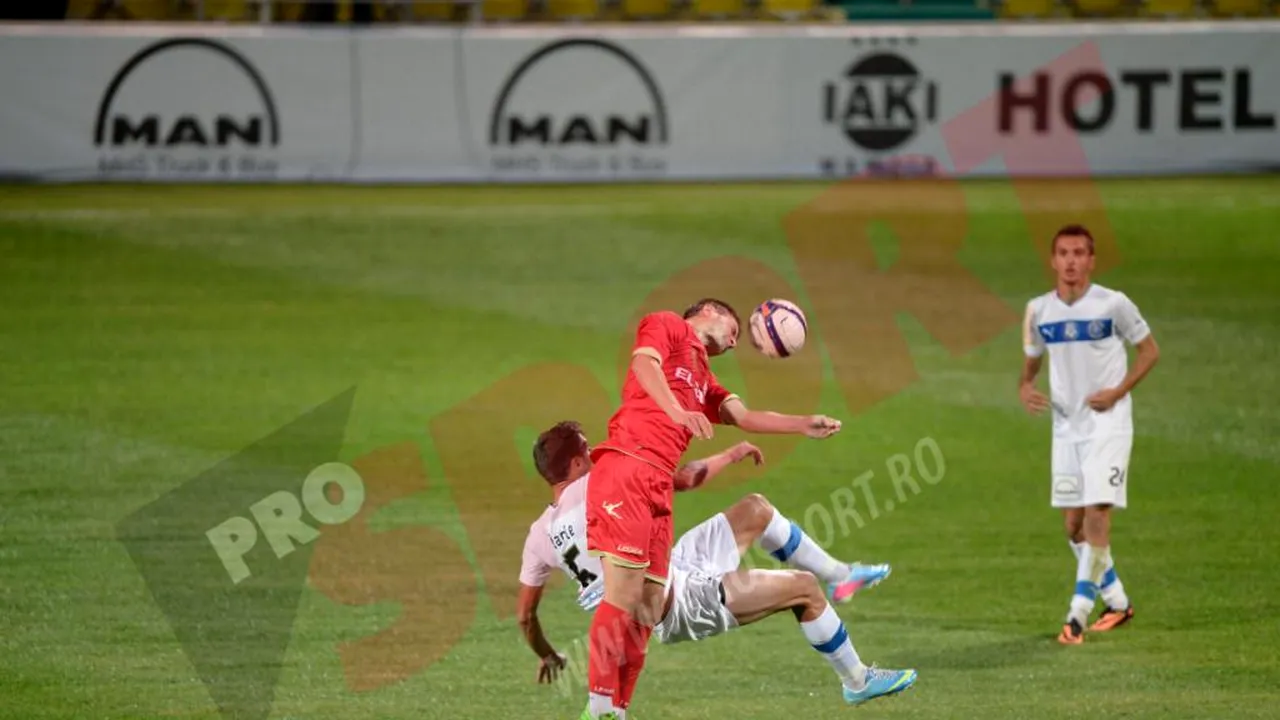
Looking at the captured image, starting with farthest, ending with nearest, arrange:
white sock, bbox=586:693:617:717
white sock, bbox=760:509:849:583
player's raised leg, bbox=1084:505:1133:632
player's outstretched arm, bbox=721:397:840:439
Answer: player's raised leg, bbox=1084:505:1133:632 < white sock, bbox=760:509:849:583 < player's outstretched arm, bbox=721:397:840:439 < white sock, bbox=586:693:617:717

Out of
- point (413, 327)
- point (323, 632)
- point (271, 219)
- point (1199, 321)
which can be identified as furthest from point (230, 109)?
point (323, 632)

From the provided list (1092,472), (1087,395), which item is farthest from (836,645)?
(1087,395)

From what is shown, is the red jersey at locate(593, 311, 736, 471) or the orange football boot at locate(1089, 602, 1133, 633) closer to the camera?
the red jersey at locate(593, 311, 736, 471)

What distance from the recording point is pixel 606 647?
309 inches

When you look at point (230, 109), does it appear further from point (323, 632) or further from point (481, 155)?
point (323, 632)

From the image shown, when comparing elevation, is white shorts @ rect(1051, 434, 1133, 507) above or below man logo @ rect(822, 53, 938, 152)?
below

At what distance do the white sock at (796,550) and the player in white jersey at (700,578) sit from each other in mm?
168

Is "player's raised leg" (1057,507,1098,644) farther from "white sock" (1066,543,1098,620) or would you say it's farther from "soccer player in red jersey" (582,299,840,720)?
"soccer player in red jersey" (582,299,840,720)

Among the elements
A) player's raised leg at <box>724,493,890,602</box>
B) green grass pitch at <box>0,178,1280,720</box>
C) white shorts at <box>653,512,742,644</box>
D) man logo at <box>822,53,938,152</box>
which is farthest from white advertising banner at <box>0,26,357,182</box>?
white shorts at <box>653,512,742,644</box>

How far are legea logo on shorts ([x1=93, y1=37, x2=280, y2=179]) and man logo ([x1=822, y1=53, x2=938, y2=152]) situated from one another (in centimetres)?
761

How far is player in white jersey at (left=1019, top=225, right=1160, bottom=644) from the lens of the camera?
33.9 ft

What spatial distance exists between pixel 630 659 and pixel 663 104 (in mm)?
17403

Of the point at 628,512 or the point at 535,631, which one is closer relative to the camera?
the point at 628,512

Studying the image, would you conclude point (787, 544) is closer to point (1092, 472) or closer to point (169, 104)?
point (1092, 472)
